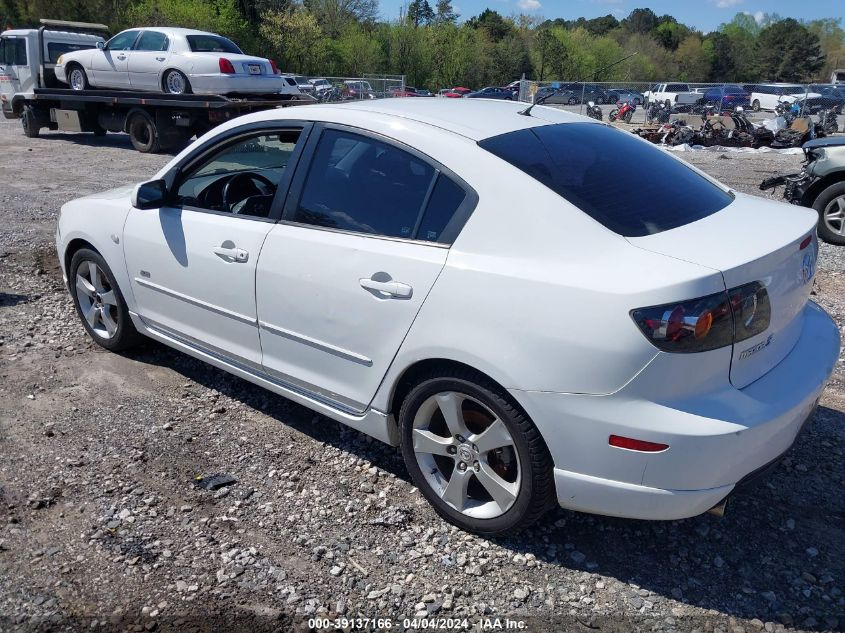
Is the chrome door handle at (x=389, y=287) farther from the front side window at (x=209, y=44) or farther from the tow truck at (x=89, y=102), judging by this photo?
the front side window at (x=209, y=44)

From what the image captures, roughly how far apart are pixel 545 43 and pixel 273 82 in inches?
2489

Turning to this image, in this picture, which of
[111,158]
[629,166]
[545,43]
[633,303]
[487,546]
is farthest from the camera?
[545,43]

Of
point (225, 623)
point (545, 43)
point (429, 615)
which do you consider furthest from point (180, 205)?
point (545, 43)

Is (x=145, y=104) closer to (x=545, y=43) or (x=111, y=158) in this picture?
(x=111, y=158)

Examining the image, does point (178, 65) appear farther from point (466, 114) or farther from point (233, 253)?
point (466, 114)

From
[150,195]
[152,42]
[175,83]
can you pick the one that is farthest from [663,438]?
[152,42]

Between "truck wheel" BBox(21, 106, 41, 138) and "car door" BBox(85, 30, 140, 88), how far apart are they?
254 cm

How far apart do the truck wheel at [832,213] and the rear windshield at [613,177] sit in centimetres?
563

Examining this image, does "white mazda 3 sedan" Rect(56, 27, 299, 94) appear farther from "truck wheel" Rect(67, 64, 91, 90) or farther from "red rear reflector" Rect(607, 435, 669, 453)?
"red rear reflector" Rect(607, 435, 669, 453)

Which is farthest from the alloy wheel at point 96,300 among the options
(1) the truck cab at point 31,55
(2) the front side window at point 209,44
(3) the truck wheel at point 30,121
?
(3) the truck wheel at point 30,121

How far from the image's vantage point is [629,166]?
3207 millimetres

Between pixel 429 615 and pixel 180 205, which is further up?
pixel 180 205

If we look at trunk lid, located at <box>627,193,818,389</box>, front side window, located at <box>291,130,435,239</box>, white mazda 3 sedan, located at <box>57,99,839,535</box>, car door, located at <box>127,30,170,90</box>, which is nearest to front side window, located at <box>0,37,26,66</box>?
car door, located at <box>127,30,170,90</box>

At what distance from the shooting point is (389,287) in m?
2.94
